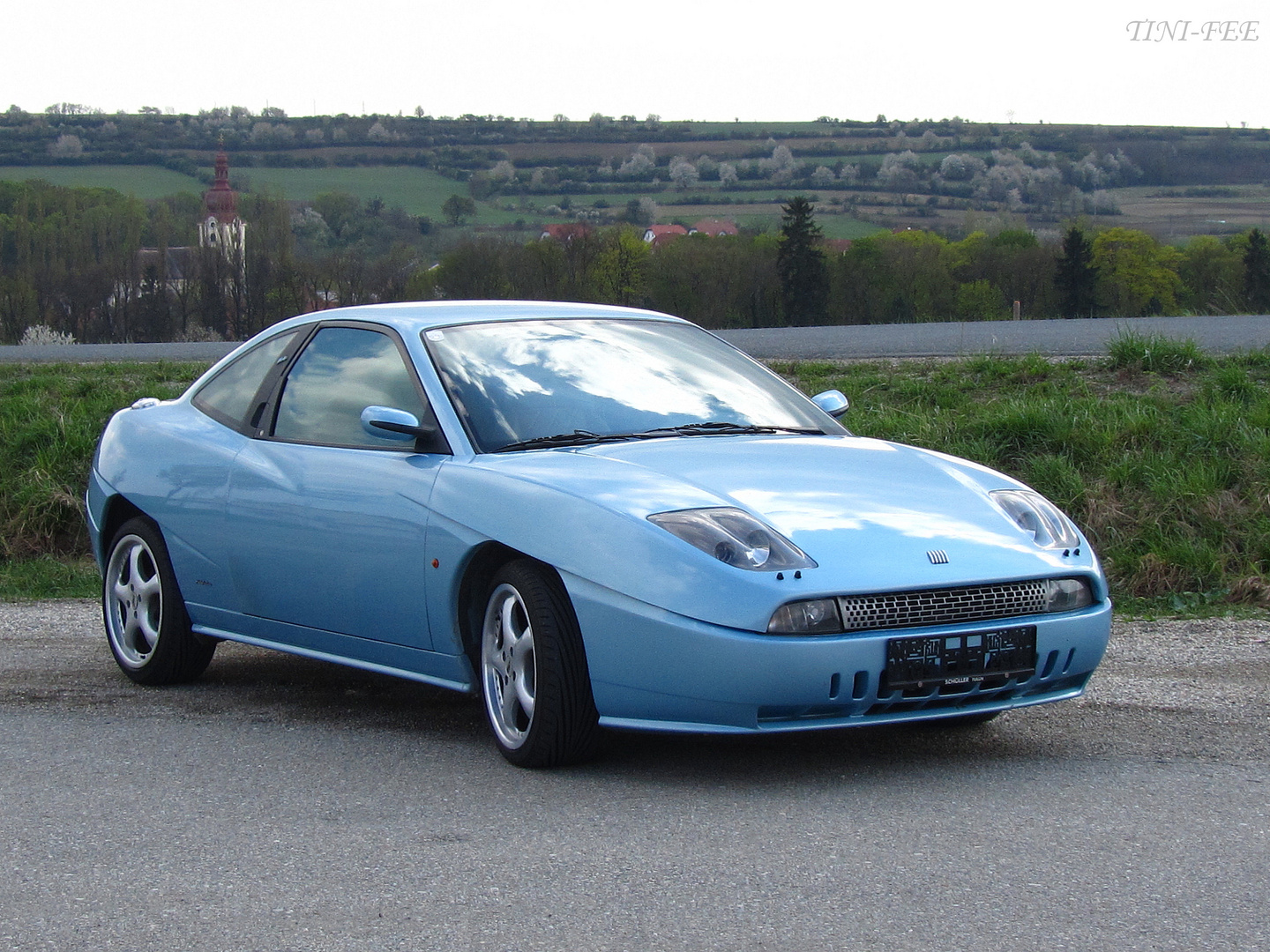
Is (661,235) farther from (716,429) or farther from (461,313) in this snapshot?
(716,429)

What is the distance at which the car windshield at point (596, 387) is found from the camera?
482 centimetres

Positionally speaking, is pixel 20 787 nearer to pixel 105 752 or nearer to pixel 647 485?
pixel 105 752

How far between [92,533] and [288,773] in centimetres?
244

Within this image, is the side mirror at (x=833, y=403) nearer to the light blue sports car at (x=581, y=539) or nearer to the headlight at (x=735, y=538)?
the light blue sports car at (x=581, y=539)

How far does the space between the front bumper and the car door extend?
32.7 inches

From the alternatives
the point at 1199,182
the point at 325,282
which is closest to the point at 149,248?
the point at 325,282

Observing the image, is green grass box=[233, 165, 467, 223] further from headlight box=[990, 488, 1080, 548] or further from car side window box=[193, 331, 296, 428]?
headlight box=[990, 488, 1080, 548]

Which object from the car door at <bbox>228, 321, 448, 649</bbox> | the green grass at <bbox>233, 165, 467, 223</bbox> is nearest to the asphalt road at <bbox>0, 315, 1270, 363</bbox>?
the car door at <bbox>228, 321, 448, 649</bbox>

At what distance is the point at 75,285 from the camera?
246ft

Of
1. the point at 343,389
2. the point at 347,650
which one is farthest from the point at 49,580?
the point at 347,650

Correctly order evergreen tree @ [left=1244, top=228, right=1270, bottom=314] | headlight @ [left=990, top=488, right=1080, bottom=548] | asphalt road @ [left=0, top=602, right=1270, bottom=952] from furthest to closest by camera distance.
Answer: evergreen tree @ [left=1244, top=228, right=1270, bottom=314] → headlight @ [left=990, top=488, right=1080, bottom=548] → asphalt road @ [left=0, top=602, right=1270, bottom=952]

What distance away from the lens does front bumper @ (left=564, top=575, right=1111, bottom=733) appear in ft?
12.8

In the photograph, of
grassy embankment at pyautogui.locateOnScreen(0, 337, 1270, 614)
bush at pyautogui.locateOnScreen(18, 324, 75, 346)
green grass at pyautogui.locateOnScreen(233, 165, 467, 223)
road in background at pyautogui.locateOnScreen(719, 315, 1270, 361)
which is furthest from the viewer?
green grass at pyautogui.locateOnScreen(233, 165, 467, 223)

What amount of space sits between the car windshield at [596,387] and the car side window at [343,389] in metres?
0.17
